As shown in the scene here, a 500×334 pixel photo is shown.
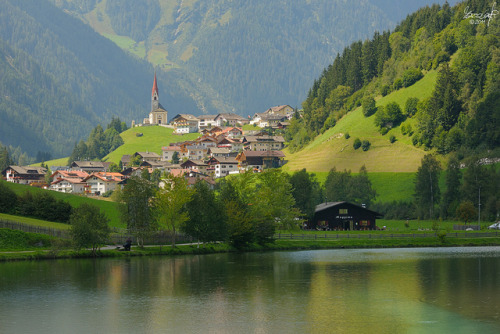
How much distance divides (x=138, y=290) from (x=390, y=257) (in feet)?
133

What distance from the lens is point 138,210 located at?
297 feet

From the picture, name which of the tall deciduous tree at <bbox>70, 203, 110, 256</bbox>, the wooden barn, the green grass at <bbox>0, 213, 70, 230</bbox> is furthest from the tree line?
the green grass at <bbox>0, 213, 70, 230</bbox>

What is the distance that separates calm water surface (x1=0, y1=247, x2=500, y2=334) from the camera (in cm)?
4406

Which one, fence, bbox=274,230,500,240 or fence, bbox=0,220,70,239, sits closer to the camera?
fence, bbox=0,220,70,239

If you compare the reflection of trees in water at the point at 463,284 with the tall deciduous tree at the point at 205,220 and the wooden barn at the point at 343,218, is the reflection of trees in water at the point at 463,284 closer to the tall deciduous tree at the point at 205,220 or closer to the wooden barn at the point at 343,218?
the tall deciduous tree at the point at 205,220

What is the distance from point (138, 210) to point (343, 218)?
63282mm

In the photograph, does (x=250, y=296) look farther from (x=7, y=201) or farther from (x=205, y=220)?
(x=7, y=201)

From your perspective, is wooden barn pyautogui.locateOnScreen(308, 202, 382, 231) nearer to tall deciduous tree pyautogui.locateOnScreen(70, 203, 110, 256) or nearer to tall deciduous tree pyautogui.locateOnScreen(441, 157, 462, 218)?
tall deciduous tree pyautogui.locateOnScreen(441, 157, 462, 218)

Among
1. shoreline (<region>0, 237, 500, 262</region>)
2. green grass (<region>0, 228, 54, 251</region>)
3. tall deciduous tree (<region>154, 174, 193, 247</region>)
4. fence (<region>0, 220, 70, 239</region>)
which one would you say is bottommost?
shoreline (<region>0, 237, 500, 262</region>)

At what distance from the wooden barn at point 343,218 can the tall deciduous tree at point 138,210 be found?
60062mm

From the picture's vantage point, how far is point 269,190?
123125 mm

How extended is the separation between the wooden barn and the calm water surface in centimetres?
6007

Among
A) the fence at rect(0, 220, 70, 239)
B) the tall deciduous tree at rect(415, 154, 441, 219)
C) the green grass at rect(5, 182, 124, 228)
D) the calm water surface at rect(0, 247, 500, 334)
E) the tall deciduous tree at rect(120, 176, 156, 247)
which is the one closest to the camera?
the calm water surface at rect(0, 247, 500, 334)

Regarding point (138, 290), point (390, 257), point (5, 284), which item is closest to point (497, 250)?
point (390, 257)
